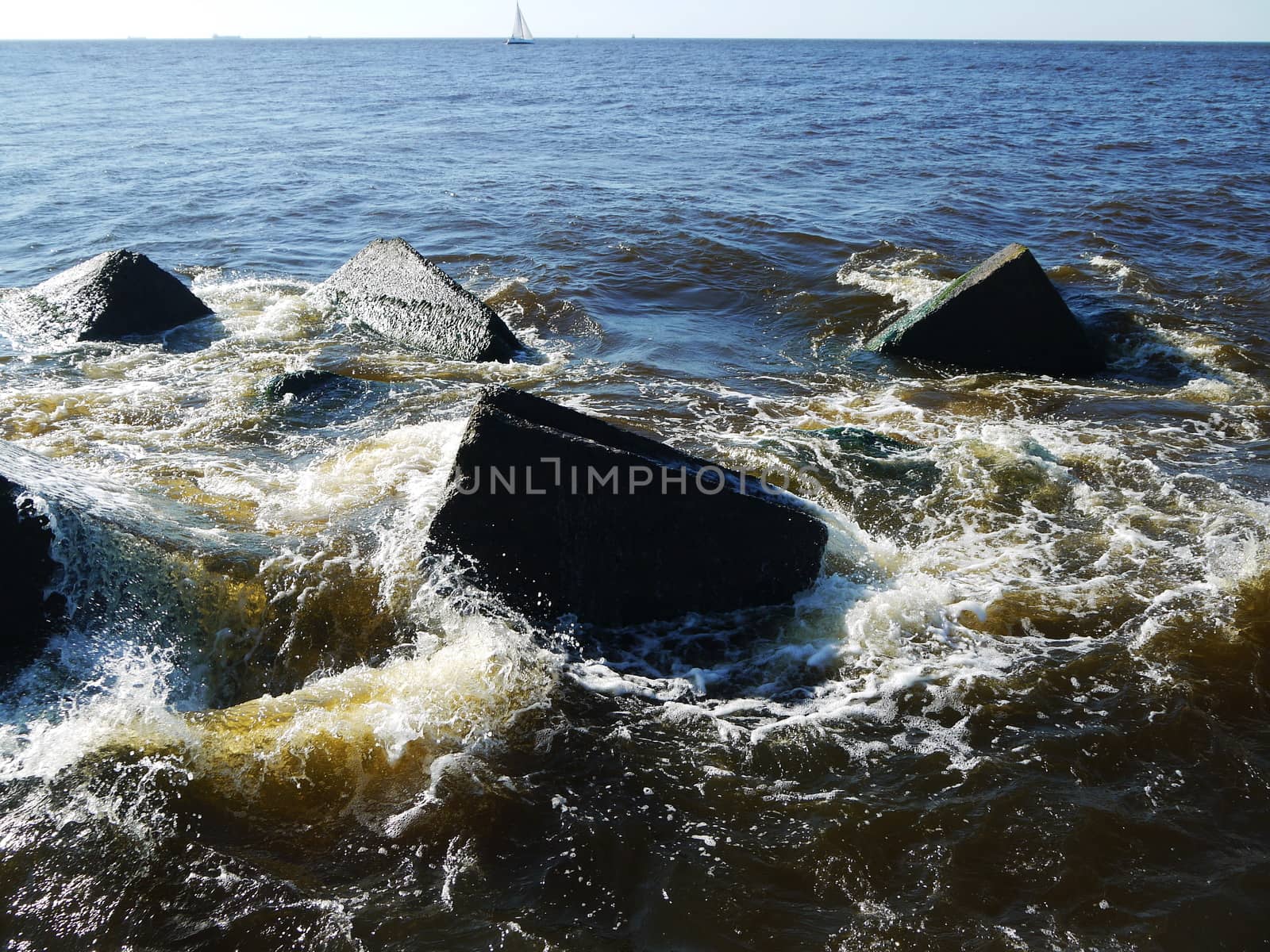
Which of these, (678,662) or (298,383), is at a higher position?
(298,383)

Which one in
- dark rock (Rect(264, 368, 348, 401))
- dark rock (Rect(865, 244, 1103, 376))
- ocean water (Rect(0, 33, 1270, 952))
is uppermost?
dark rock (Rect(865, 244, 1103, 376))

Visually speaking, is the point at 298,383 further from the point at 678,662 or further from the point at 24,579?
the point at 678,662

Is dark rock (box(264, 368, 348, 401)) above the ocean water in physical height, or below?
above

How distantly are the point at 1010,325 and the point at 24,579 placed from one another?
8511 mm

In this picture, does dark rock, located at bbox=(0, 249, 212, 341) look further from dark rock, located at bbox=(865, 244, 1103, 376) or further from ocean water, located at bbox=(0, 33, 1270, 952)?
dark rock, located at bbox=(865, 244, 1103, 376)

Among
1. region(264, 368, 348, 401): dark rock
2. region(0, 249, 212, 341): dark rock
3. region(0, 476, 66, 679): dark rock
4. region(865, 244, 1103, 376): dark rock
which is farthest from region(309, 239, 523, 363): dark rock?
region(0, 476, 66, 679): dark rock

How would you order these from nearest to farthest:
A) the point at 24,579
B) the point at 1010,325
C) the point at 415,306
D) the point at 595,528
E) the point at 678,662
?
1. the point at 24,579
2. the point at 678,662
3. the point at 595,528
4. the point at 1010,325
5. the point at 415,306

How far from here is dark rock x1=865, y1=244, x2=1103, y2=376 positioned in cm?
872

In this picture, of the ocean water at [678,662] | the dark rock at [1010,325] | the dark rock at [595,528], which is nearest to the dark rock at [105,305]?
the ocean water at [678,662]

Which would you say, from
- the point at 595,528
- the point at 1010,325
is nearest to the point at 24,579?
the point at 595,528

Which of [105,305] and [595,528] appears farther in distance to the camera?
[105,305]

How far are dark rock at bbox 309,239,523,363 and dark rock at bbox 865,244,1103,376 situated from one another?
456 cm

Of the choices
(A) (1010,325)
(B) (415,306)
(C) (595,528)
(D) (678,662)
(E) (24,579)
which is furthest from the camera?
(B) (415,306)

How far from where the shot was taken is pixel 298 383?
7816 millimetres
